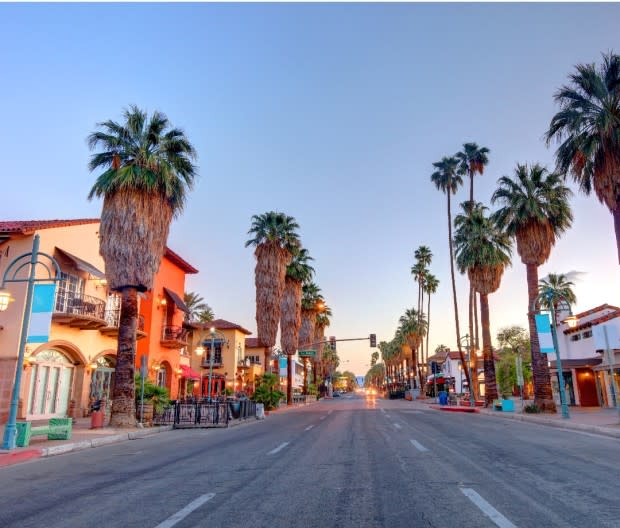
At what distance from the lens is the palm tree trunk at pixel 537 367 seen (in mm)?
26016

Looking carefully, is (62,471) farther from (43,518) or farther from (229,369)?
(229,369)

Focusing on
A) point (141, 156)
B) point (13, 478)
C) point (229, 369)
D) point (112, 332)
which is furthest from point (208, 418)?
point (229, 369)

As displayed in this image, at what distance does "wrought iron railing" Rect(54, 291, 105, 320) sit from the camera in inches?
952

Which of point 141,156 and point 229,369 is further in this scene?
point 229,369

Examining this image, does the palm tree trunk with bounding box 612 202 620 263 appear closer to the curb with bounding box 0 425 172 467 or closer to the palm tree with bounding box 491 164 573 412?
the palm tree with bounding box 491 164 573 412

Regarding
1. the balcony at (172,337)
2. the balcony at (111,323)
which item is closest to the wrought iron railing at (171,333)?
the balcony at (172,337)

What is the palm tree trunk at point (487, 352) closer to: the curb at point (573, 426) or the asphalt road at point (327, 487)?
the curb at point (573, 426)

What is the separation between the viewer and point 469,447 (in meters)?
11.7

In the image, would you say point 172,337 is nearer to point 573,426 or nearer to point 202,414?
point 202,414

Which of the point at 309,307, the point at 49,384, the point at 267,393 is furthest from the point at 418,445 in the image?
the point at 309,307

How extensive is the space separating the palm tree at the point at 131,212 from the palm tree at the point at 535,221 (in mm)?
19458

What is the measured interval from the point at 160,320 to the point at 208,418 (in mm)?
13637

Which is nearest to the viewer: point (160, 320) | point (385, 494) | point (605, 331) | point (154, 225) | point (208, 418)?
point (385, 494)

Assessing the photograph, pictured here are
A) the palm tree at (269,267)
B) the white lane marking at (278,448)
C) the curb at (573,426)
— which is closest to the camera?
the white lane marking at (278,448)
